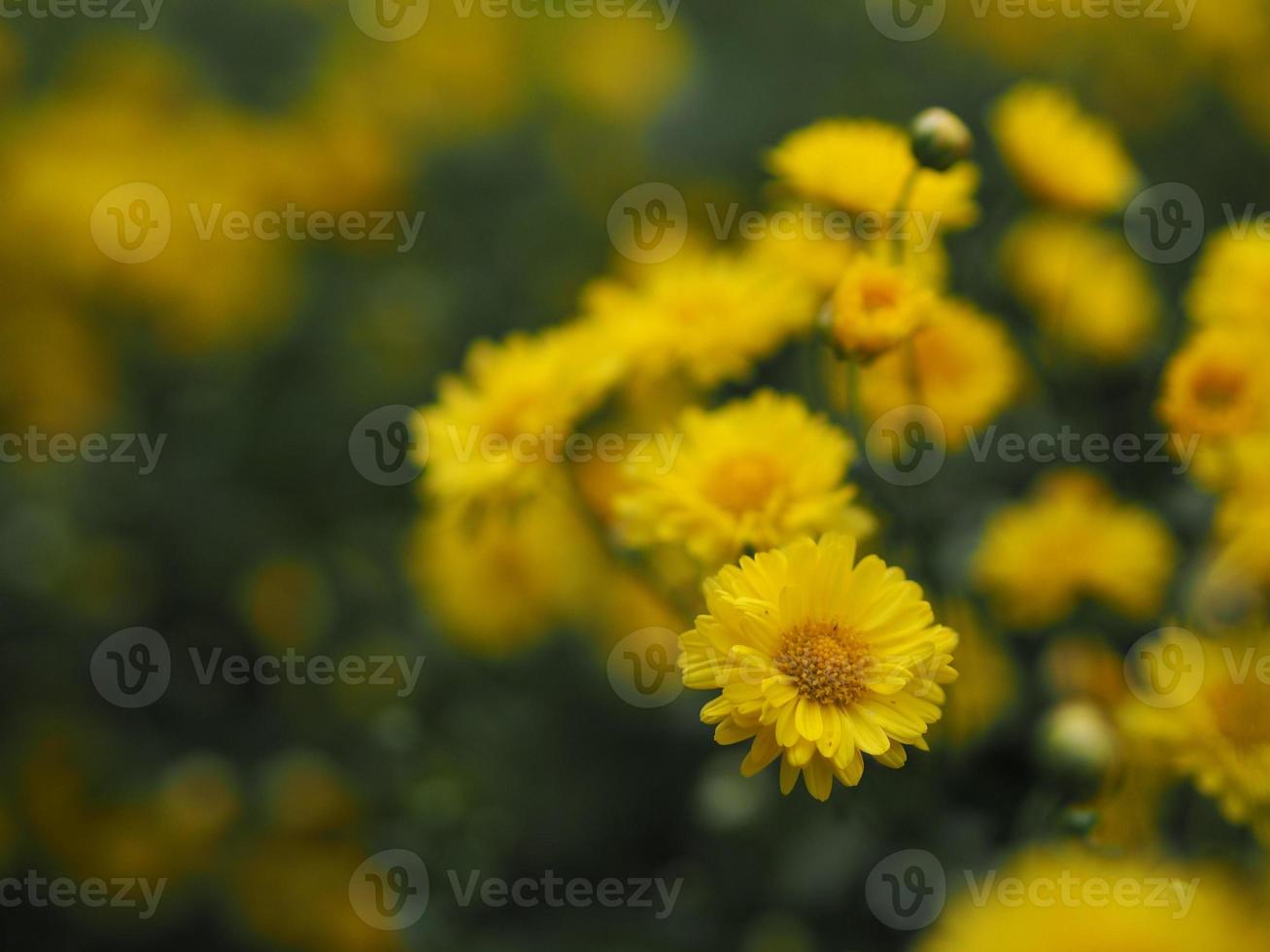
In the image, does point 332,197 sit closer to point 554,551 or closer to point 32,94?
point 32,94

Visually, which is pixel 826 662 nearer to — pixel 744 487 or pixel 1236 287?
pixel 744 487


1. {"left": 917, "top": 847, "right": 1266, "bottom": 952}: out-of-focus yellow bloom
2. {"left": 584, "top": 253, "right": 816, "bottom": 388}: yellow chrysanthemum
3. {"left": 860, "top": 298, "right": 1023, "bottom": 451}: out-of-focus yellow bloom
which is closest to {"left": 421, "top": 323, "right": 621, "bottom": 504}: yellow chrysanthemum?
{"left": 584, "top": 253, "right": 816, "bottom": 388}: yellow chrysanthemum

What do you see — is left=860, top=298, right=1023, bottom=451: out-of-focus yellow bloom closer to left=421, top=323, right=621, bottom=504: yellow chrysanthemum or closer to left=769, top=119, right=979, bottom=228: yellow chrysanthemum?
left=769, top=119, right=979, bottom=228: yellow chrysanthemum

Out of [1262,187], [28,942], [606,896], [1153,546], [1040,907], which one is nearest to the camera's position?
[1040,907]

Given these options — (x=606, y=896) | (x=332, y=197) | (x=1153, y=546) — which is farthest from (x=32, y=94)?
(x=1153, y=546)

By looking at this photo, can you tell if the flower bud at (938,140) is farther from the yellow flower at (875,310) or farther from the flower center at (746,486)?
the flower center at (746,486)

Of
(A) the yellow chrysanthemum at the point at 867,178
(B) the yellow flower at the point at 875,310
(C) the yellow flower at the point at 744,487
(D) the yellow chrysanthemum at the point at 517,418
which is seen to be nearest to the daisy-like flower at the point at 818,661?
(C) the yellow flower at the point at 744,487

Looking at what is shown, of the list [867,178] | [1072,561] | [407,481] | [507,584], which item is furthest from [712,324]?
[407,481]
